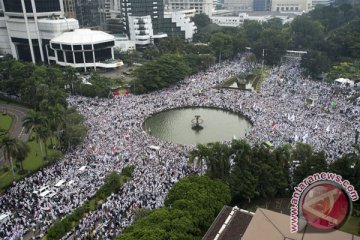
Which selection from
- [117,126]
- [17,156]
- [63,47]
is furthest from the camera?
[63,47]

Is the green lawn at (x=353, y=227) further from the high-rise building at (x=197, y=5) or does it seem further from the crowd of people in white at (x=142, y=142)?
the high-rise building at (x=197, y=5)

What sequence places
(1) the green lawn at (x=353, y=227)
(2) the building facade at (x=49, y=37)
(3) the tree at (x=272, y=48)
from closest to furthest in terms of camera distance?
1. (1) the green lawn at (x=353, y=227)
2. (3) the tree at (x=272, y=48)
3. (2) the building facade at (x=49, y=37)

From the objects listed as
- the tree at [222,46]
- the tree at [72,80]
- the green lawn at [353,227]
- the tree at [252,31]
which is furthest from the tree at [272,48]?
the green lawn at [353,227]

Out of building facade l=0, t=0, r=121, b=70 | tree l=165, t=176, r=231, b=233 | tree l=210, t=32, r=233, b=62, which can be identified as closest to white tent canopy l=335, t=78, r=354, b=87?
tree l=210, t=32, r=233, b=62

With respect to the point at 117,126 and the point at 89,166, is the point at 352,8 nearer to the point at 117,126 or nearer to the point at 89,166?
the point at 117,126

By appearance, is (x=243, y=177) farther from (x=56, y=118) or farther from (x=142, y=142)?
(x=56, y=118)

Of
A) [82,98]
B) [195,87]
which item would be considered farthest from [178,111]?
[82,98]

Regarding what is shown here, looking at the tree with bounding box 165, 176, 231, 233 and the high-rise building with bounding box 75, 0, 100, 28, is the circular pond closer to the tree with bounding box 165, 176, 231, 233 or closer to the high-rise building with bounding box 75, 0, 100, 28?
the tree with bounding box 165, 176, 231, 233
